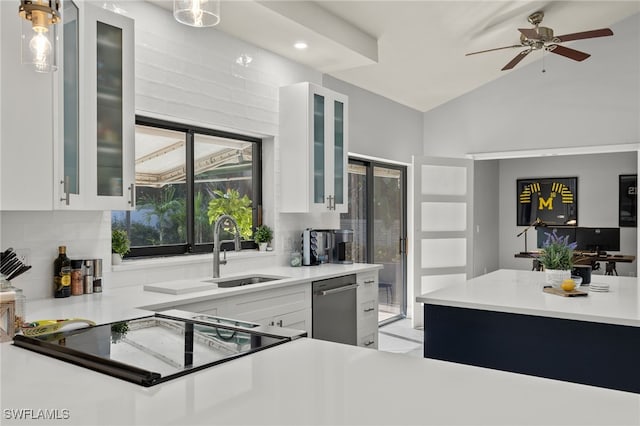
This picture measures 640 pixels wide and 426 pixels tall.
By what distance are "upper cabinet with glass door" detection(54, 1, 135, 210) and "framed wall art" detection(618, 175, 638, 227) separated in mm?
7886

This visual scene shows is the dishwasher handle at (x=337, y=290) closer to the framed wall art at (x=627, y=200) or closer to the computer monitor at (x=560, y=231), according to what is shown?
the computer monitor at (x=560, y=231)

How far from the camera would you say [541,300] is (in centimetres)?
268

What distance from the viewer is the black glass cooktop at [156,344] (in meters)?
1.26

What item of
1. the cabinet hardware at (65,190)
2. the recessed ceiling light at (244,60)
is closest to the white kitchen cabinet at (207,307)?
the cabinet hardware at (65,190)

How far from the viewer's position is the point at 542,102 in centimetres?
639

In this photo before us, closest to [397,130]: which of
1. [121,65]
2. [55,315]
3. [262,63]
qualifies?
[262,63]

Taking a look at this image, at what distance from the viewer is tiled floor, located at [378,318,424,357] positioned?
521 centimetres

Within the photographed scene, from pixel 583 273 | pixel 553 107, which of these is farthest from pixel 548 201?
pixel 583 273

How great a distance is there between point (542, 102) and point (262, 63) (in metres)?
3.84

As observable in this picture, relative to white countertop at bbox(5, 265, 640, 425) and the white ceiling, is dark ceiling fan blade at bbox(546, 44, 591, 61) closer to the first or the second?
the white ceiling

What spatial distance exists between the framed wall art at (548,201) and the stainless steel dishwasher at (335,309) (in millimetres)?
5930

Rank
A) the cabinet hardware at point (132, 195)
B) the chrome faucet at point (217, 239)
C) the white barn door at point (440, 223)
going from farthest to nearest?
the white barn door at point (440, 223) < the chrome faucet at point (217, 239) < the cabinet hardware at point (132, 195)

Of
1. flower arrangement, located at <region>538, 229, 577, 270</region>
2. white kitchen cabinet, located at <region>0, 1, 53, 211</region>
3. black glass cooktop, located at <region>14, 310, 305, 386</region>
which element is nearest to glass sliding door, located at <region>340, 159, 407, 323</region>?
flower arrangement, located at <region>538, 229, 577, 270</region>

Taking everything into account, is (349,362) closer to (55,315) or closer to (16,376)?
(16,376)
